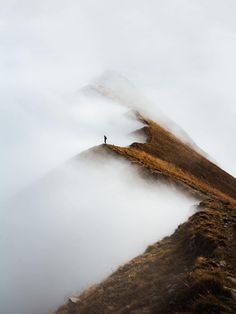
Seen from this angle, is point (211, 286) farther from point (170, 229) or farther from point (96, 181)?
point (96, 181)

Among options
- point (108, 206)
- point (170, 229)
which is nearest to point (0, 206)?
point (108, 206)

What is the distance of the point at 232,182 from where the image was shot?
A: 371ft

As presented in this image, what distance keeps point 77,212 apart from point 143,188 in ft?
32.0

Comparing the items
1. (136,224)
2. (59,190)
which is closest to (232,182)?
(59,190)

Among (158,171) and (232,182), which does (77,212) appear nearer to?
(158,171)

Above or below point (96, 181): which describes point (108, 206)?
below

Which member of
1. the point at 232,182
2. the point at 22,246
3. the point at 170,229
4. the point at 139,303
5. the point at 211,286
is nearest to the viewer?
the point at 211,286

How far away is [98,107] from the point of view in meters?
190

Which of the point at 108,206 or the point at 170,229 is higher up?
the point at 108,206

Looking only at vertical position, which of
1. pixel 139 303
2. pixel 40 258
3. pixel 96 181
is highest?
pixel 96 181

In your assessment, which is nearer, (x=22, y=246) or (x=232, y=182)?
(x=22, y=246)

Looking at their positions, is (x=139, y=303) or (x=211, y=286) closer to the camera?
(x=211, y=286)

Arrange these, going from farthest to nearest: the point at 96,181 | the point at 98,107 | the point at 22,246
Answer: the point at 98,107 → the point at 96,181 → the point at 22,246

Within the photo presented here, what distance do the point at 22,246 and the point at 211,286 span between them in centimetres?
3812
